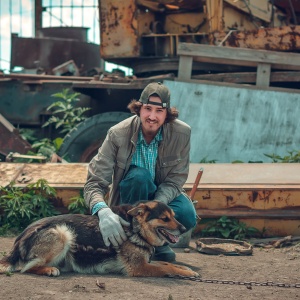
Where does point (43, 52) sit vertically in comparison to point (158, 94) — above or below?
below

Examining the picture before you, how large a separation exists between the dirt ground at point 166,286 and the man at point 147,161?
55cm

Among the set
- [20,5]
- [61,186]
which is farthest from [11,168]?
[20,5]

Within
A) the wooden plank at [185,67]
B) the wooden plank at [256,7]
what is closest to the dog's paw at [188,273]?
the wooden plank at [185,67]

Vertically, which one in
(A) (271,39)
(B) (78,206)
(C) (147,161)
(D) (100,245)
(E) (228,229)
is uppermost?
(A) (271,39)

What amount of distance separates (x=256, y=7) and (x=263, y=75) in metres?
1.54

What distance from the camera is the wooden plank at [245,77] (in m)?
10.9

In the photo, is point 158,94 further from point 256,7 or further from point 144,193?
point 256,7

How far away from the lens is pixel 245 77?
11023mm

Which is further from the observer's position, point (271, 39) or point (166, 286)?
point (271, 39)

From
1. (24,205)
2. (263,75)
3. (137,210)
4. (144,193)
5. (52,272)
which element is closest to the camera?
(52,272)

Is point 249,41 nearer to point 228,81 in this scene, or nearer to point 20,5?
point 228,81

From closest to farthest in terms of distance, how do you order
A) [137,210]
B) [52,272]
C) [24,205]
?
[52,272] < [137,210] < [24,205]

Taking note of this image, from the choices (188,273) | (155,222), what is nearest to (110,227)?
(155,222)

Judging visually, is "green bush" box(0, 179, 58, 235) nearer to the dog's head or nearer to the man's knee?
the man's knee
